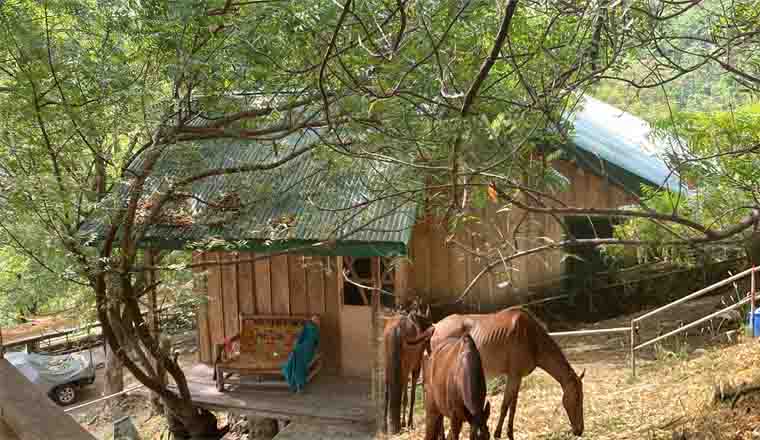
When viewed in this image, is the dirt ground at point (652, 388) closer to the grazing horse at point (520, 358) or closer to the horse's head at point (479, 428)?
the grazing horse at point (520, 358)

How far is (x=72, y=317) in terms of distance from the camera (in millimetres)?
10328

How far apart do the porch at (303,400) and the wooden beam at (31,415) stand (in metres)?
6.32

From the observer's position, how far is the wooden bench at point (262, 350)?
34.1ft

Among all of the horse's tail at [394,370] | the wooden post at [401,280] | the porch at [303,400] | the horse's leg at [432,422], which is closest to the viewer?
the horse's leg at [432,422]

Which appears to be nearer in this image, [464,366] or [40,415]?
[40,415]

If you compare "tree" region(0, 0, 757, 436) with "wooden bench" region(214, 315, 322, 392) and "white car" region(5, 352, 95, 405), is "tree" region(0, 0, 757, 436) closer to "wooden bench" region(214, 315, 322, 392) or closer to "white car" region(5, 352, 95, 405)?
"wooden bench" region(214, 315, 322, 392)

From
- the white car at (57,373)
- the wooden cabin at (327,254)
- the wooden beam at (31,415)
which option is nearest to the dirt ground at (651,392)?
the wooden cabin at (327,254)

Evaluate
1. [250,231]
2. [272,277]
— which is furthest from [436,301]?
[250,231]

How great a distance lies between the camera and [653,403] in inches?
254

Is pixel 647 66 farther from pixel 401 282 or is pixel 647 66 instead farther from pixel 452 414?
pixel 401 282

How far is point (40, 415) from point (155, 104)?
5.43 meters

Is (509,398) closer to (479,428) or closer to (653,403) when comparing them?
(479,428)

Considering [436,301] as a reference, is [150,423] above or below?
below

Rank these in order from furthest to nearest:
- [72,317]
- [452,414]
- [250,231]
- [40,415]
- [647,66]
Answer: [72,317]
[250,231]
[452,414]
[647,66]
[40,415]
